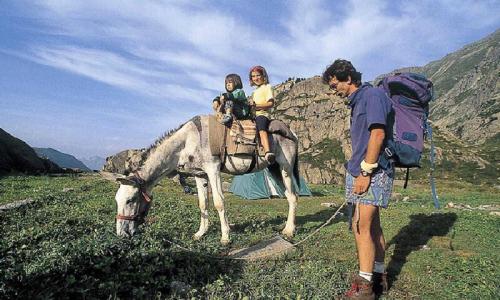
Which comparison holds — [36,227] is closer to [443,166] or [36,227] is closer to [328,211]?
[328,211]

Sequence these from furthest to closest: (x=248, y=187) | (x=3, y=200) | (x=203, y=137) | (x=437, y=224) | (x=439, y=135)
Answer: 1. (x=439, y=135)
2. (x=248, y=187)
3. (x=3, y=200)
4. (x=437, y=224)
5. (x=203, y=137)

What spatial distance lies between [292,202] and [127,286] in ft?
21.1

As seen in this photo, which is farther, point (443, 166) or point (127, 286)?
point (443, 166)

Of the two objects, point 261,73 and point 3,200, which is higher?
point 261,73

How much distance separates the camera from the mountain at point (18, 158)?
105ft

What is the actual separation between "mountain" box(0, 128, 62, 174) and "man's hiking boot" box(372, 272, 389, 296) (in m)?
31.9

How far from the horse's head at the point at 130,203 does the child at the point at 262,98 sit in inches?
→ 138

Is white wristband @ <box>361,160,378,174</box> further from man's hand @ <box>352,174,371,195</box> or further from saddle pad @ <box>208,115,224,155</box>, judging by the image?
saddle pad @ <box>208,115,224,155</box>

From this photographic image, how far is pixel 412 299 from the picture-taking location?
19.7 feet

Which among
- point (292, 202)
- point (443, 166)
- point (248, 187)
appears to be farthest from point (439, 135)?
point (292, 202)

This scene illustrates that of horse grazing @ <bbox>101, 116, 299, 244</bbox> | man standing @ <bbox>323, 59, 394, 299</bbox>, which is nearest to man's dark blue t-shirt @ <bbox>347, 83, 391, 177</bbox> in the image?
man standing @ <bbox>323, 59, 394, 299</bbox>

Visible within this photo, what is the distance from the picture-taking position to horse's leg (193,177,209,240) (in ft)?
32.0

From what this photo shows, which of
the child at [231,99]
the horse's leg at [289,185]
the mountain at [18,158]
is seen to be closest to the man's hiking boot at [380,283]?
the horse's leg at [289,185]

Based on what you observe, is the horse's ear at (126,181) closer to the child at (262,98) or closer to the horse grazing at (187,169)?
the horse grazing at (187,169)
